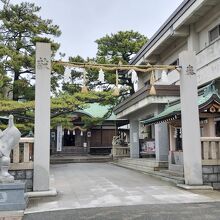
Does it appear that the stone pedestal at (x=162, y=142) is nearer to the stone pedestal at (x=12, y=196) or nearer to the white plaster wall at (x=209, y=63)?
the white plaster wall at (x=209, y=63)

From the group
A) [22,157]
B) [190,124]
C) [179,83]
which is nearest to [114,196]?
[22,157]

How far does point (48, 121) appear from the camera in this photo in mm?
9781

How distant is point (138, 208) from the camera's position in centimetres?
715

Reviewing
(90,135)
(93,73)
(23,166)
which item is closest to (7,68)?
(93,73)

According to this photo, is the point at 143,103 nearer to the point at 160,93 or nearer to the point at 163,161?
the point at 160,93

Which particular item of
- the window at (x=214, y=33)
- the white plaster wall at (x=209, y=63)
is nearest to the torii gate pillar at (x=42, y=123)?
the white plaster wall at (x=209, y=63)

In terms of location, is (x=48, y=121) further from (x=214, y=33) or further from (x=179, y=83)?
(x=214, y=33)

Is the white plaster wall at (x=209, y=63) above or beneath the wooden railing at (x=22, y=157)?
above

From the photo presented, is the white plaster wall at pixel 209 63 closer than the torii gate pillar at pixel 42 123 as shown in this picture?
No

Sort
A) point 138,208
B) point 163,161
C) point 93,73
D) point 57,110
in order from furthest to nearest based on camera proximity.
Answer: point 93,73 < point 57,110 < point 163,161 < point 138,208

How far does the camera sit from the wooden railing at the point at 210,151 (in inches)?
420

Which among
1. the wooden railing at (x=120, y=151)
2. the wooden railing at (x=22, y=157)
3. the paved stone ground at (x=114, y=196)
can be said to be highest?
the wooden railing at (x=22, y=157)

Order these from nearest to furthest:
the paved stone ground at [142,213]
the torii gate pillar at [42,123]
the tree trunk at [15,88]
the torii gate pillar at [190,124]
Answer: the paved stone ground at [142,213]
the torii gate pillar at [42,123]
the torii gate pillar at [190,124]
the tree trunk at [15,88]

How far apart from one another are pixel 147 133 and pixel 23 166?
17148mm
